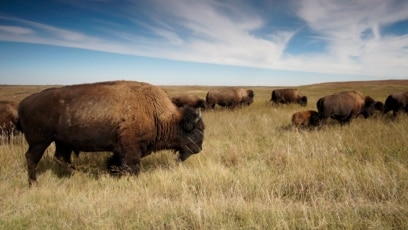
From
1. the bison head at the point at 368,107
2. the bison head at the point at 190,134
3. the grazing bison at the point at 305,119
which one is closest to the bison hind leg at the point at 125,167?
the bison head at the point at 190,134

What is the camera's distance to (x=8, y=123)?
10.5 meters

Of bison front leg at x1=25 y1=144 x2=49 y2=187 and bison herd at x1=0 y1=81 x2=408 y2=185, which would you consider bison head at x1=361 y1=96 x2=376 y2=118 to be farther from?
bison front leg at x1=25 y1=144 x2=49 y2=187

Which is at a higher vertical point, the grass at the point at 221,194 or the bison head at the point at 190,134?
the bison head at the point at 190,134

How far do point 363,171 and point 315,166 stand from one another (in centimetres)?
95

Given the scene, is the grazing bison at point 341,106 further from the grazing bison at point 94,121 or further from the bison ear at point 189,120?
the grazing bison at point 94,121

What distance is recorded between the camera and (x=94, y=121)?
6.05m

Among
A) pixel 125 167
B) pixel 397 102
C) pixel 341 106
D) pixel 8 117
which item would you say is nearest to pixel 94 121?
pixel 125 167

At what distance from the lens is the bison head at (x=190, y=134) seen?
7051 mm

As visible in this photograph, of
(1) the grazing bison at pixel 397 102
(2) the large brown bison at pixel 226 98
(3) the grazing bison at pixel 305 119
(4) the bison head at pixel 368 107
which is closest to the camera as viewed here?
(3) the grazing bison at pixel 305 119

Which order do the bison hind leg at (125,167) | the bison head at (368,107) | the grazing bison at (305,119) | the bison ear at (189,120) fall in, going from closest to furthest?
1. the bison hind leg at (125,167)
2. the bison ear at (189,120)
3. the grazing bison at (305,119)
4. the bison head at (368,107)

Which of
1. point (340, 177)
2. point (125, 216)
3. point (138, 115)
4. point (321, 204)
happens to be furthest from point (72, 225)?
point (340, 177)

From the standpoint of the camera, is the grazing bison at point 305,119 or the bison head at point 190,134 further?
the grazing bison at point 305,119

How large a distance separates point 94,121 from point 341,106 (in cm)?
1148

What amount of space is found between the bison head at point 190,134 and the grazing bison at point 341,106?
8244 mm
